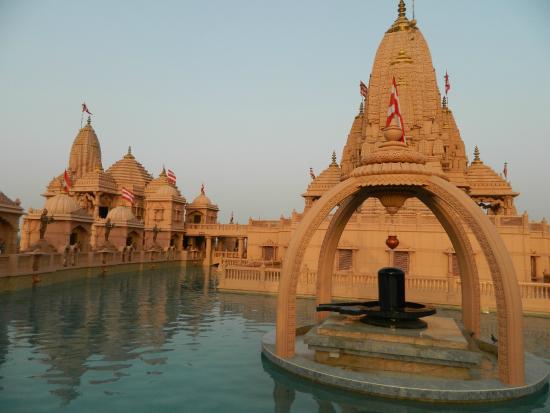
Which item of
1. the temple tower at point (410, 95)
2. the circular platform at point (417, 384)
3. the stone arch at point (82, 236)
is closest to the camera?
the circular platform at point (417, 384)

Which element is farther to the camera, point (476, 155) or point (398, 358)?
point (476, 155)

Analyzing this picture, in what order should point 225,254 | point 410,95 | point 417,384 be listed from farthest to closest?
point 225,254, point 410,95, point 417,384

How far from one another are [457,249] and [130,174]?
179ft

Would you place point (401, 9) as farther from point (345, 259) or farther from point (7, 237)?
point (7, 237)

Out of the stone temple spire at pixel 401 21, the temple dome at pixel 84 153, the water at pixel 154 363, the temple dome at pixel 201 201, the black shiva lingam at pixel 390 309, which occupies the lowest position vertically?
the water at pixel 154 363

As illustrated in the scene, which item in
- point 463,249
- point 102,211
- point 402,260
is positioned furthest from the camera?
point 102,211

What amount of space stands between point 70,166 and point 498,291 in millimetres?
73409

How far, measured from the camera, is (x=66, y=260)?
90.9 ft

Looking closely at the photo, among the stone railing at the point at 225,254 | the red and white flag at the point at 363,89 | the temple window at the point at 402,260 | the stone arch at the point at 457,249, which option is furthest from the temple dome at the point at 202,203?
the stone arch at the point at 457,249

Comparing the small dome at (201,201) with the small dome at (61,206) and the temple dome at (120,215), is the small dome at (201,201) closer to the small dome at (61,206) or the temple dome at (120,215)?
the temple dome at (120,215)

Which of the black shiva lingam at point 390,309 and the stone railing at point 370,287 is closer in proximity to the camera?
the black shiva lingam at point 390,309

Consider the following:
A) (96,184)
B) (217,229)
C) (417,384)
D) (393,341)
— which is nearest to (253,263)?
(217,229)

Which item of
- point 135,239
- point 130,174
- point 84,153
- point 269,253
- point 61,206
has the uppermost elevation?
point 84,153

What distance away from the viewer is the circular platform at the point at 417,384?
7.71 metres
